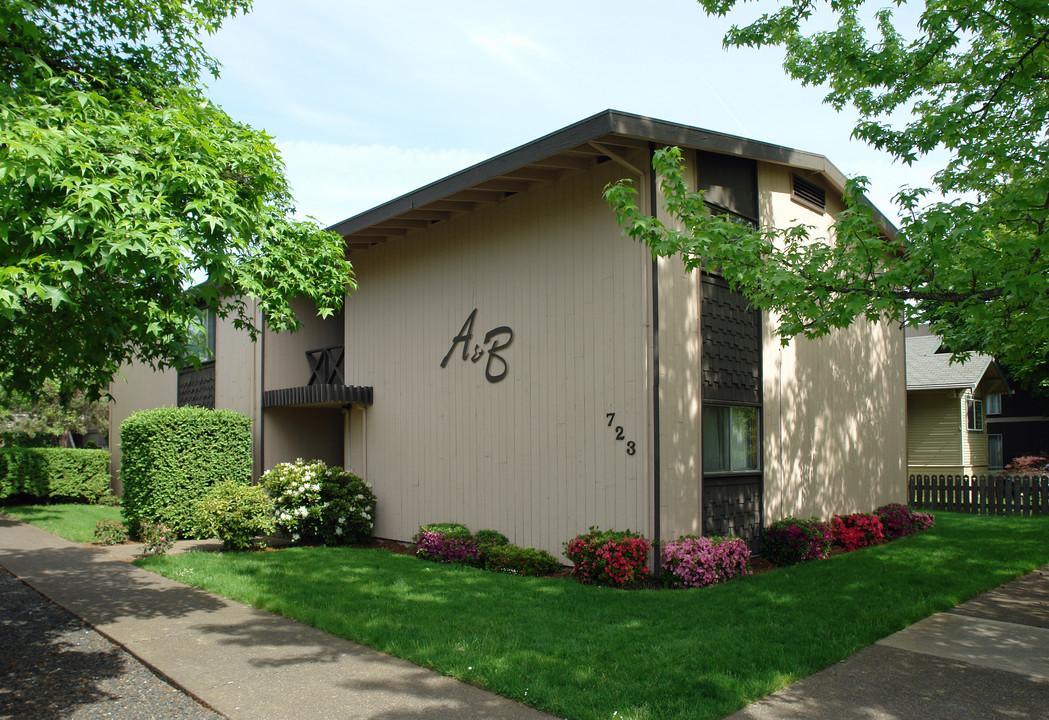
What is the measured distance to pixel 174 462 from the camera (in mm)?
13320

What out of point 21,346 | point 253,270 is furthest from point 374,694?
point 21,346

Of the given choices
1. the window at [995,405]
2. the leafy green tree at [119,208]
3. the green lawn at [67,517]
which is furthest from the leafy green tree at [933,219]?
the window at [995,405]

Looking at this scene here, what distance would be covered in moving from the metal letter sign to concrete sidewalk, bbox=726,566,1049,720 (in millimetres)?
6067

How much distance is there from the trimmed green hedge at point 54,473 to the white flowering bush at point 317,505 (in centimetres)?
1046

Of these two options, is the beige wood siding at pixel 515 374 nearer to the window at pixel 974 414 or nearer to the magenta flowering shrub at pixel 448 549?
the magenta flowering shrub at pixel 448 549

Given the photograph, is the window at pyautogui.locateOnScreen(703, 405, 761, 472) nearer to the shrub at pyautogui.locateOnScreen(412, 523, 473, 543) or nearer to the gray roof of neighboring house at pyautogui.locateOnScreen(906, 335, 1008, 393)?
the shrub at pyautogui.locateOnScreen(412, 523, 473, 543)

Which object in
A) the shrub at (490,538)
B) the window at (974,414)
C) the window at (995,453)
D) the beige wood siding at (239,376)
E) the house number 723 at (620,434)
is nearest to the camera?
the house number 723 at (620,434)

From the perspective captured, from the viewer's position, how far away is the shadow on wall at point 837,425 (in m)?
11.7

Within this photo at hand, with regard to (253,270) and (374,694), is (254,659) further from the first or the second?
(253,270)

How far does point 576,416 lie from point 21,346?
6120 mm

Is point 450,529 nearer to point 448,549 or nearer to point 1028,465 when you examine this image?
point 448,549

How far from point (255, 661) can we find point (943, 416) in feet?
74.4

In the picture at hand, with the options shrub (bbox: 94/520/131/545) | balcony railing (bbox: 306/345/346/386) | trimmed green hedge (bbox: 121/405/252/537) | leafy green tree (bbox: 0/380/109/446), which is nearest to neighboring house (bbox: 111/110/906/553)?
balcony railing (bbox: 306/345/346/386)

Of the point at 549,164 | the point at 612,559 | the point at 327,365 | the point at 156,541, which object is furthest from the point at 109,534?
the point at 549,164
